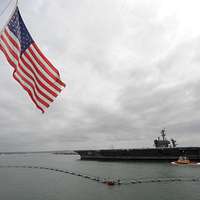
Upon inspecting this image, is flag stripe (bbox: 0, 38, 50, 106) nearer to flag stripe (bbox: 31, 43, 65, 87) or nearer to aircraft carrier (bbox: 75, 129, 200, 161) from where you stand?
flag stripe (bbox: 31, 43, 65, 87)

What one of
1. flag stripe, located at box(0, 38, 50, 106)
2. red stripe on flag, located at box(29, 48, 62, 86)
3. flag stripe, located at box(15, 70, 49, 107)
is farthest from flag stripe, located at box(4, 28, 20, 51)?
flag stripe, located at box(15, 70, 49, 107)

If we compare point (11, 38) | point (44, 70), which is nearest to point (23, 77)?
point (44, 70)

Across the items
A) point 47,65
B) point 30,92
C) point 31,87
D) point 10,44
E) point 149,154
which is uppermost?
point 149,154

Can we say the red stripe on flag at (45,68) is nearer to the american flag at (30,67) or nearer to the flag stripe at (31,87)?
the american flag at (30,67)

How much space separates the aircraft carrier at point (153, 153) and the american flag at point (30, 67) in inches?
2373

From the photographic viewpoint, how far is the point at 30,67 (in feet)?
33.1

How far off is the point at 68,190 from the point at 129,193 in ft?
27.1

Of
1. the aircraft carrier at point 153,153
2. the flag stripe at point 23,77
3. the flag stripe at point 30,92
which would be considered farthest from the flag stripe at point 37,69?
the aircraft carrier at point 153,153

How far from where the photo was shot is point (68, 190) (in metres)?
31.9

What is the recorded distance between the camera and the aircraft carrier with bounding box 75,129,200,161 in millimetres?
64812

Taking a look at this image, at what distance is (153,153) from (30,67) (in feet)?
212

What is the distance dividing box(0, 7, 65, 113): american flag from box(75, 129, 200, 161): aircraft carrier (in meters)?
60.3

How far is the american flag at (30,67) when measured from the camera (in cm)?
983

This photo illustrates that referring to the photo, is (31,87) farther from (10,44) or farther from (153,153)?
(153,153)
